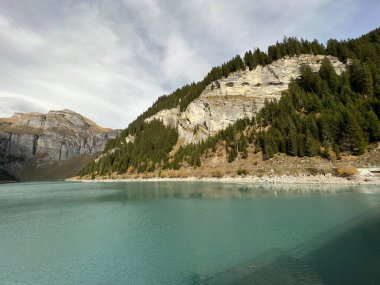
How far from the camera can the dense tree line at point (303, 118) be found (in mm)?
70188

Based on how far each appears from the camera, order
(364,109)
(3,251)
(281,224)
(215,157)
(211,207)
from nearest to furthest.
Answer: (3,251) → (281,224) → (211,207) → (364,109) → (215,157)

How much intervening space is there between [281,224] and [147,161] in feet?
361

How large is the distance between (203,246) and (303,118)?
7937cm

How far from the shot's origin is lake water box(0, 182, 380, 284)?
1508cm

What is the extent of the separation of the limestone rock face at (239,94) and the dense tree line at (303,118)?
5270mm

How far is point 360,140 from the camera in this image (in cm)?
6331

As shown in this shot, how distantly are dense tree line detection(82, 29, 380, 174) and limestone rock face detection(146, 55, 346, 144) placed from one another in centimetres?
527

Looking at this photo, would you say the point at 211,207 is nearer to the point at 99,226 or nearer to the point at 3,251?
the point at 99,226

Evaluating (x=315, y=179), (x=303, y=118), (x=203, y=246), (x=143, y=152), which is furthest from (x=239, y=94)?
(x=203, y=246)

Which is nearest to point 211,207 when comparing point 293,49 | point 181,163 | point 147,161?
point 181,163

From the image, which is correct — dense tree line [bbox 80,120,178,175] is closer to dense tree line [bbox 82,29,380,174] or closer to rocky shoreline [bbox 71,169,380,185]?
dense tree line [bbox 82,29,380,174]

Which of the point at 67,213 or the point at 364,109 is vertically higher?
the point at 364,109

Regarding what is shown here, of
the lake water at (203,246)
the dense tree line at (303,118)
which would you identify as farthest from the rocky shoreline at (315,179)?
the lake water at (203,246)

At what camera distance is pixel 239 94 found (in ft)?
404
